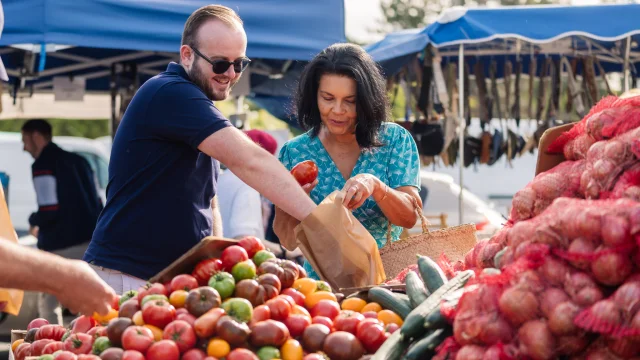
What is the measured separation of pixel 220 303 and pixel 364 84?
1.43 meters

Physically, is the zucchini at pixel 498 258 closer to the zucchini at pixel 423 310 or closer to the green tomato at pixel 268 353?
the zucchini at pixel 423 310

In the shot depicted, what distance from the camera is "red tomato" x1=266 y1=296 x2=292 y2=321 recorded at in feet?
7.75

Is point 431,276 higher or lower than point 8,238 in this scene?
higher

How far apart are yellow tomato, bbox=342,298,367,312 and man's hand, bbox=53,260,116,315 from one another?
76 centimetres

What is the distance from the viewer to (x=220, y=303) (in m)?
2.37

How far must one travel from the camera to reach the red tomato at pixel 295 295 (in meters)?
2.52

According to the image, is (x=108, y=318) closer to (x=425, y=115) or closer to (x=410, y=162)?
(x=410, y=162)

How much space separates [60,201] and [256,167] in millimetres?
4991

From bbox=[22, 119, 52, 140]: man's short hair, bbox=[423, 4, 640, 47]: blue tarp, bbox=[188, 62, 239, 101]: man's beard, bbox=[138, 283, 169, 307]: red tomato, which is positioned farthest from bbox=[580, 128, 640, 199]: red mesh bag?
bbox=[22, 119, 52, 140]: man's short hair

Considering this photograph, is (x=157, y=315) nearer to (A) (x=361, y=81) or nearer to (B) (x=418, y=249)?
(B) (x=418, y=249)

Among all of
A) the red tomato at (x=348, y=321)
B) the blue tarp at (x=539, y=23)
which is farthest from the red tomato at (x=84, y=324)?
the blue tarp at (x=539, y=23)

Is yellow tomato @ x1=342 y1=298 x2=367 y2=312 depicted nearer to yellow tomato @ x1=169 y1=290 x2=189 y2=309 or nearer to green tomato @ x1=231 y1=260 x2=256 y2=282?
green tomato @ x1=231 y1=260 x2=256 y2=282

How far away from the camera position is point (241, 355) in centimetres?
218

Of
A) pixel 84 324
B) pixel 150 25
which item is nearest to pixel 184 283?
pixel 84 324
